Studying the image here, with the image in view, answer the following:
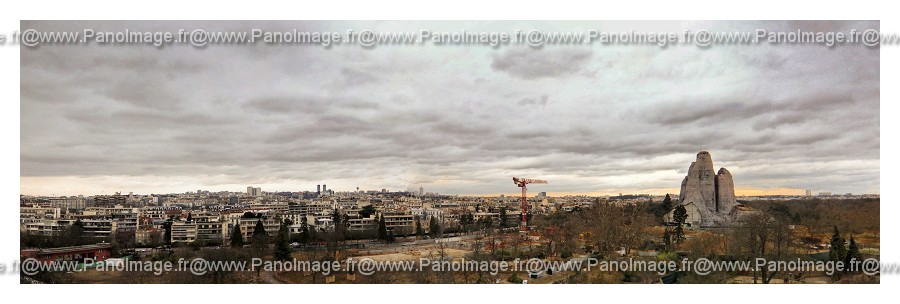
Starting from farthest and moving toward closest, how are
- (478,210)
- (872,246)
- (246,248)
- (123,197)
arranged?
(478,210), (123,197), (246,248), (872,246)

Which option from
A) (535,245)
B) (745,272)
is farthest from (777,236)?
(535,245)

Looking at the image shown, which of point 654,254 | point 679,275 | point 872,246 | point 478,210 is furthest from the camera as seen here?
point 478,210

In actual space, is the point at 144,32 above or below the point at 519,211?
above

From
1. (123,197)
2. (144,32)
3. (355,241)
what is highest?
(144,32)

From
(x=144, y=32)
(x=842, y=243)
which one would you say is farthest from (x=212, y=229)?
(x=842, y=243)

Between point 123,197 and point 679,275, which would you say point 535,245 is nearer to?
point 679,275

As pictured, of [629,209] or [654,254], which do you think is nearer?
[654,254]

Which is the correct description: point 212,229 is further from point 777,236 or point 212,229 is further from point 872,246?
point 872,246
